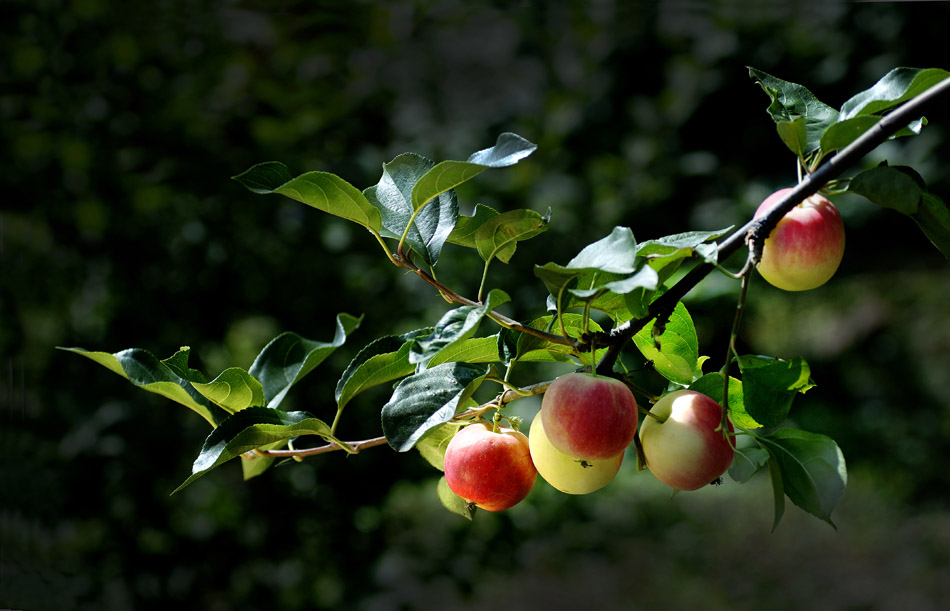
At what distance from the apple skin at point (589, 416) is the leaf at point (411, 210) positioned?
0.10 metres

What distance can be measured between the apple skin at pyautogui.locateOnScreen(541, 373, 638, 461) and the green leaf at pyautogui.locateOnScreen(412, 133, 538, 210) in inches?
3.8

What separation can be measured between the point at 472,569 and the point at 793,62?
1191 mm

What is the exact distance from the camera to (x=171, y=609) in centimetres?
123

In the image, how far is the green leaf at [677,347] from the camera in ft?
Answer: 1.28

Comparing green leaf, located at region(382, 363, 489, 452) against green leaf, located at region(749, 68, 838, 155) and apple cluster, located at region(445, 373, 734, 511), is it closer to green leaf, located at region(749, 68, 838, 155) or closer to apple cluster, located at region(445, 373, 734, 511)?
apple cluster, located at region(445, 373, 734, 511)

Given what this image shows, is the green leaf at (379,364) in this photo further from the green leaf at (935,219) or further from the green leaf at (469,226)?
the green leaf at (935,219)

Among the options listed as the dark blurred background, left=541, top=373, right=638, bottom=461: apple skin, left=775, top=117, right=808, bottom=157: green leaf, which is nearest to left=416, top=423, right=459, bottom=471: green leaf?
left=541, top=373, right=638, bottom=461: apple skin

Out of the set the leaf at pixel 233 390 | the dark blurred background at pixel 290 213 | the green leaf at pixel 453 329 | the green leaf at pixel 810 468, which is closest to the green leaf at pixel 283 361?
the leaf at pixel 233 390

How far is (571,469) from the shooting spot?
0.35m

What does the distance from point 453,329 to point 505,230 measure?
0.08 metres

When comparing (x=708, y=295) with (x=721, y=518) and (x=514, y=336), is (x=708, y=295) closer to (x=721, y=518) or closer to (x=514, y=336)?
(x=514, y=336)

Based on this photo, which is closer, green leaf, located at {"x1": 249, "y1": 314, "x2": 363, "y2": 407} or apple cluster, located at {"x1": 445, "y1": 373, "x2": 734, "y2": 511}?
apple cluster, located at {"x1": 445, "y1": 373, "x2": 734, "y2": 511}

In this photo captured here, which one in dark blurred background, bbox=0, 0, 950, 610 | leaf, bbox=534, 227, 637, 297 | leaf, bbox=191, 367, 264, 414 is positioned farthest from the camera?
dark blurred background, bbox=0, 0, 950, 610

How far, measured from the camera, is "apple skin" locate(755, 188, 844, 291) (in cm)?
34
